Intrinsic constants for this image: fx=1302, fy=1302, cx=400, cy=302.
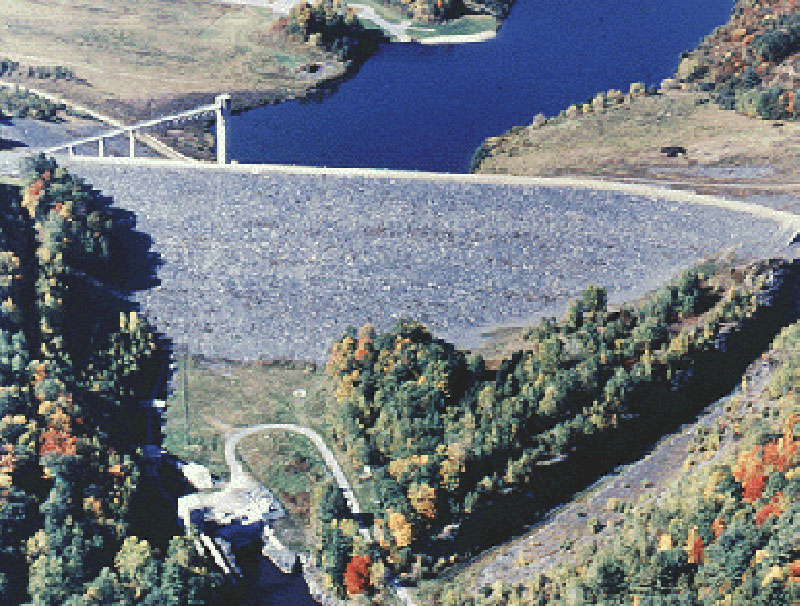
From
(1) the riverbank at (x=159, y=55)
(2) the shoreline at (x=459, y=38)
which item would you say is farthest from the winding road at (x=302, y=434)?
(2) the shoreline at (x=459, y=38)

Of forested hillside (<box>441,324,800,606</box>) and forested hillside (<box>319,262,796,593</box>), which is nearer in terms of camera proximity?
forested hillside (<box>441,324,800,606</box>)

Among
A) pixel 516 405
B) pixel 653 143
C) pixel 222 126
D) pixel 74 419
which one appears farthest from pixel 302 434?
pixel 653 143

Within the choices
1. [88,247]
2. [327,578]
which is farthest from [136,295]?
[327,578]

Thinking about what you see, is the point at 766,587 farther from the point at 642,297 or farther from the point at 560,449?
Result: the point at 642,297

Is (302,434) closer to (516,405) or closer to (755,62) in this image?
(516,405)

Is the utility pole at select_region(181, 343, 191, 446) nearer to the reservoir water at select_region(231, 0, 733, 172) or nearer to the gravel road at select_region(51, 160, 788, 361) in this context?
the gravel road at select_region(51, 160, 788, 361)

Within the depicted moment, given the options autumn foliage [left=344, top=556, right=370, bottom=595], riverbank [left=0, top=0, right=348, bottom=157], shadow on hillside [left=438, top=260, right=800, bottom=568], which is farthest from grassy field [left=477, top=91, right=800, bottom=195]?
autumn foliage [left=344, top=556, right=370, bottom=595]
